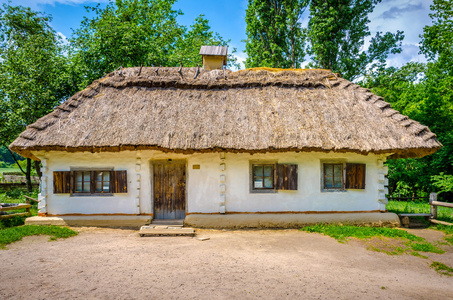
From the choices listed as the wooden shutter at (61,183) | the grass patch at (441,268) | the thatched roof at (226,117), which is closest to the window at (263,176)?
the thatched roof at (226,117)

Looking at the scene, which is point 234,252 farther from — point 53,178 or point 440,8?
point 440,8

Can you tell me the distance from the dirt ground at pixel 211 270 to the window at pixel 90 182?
1654mm

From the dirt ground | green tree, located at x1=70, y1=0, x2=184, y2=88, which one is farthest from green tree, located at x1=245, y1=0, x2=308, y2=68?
the dirt ground

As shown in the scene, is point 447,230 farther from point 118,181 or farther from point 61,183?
point 61,183

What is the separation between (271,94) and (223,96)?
1715mm

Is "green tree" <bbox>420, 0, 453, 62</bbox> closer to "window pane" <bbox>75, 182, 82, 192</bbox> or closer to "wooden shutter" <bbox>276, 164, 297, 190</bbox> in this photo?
"wooden shutter" <bbox>276, 164, 297, 190</bbox>

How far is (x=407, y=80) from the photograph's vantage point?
2333 centimetres

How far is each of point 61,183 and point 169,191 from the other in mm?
3218

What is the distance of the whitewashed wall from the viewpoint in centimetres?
815

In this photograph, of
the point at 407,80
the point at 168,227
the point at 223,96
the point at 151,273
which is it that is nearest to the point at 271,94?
the point at 223,96

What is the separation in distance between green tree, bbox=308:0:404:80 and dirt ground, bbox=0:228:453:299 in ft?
42.4

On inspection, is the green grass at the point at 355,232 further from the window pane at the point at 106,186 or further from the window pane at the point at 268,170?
the window pane at the point at 106,186

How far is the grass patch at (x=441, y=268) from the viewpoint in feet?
16.0

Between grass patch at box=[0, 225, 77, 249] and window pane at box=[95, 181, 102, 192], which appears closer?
grass patch at box=[0, 225, 77, 249]
